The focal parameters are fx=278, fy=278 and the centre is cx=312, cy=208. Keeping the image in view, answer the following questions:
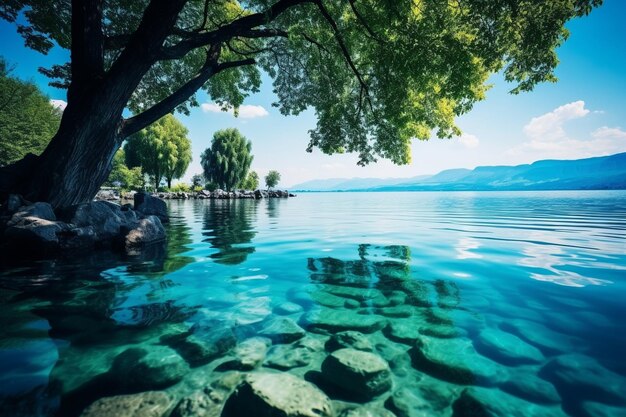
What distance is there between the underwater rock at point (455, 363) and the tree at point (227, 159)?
48008 millimetres

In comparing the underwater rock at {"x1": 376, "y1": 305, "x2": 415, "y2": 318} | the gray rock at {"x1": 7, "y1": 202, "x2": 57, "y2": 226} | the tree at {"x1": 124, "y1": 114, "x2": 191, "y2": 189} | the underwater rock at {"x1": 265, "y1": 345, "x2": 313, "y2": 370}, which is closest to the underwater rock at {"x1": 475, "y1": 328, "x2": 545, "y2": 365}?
the underwater rock at {"x1": 376, "y1": 305, "x2": 415, "y2": 318}

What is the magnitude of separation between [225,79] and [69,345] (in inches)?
569

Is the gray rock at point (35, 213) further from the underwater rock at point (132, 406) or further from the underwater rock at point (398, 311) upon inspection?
the underwater rock at point (398, 311)

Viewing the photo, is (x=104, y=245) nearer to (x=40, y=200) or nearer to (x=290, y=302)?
(x=40, y=200)

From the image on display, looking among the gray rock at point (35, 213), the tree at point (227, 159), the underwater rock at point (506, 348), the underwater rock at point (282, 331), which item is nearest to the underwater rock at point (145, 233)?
the gray rock at point (35, 213)

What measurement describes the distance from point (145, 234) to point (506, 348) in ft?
27.3

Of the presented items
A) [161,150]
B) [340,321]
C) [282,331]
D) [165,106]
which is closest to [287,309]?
[282,331]

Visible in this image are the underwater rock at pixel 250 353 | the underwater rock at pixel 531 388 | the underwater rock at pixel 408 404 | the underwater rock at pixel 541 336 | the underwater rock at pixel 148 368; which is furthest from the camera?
the underwater rock at pixel 541 336

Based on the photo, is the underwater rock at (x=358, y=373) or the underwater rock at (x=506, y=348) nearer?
the underwater rock at (x=358, y=373)

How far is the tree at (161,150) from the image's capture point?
45.3 metres

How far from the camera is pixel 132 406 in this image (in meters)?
1.73

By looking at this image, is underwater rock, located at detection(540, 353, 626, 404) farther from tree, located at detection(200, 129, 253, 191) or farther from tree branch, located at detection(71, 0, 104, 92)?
tree, located at detection(200, 129, 253, 191)

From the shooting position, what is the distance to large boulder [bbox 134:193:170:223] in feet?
44.2

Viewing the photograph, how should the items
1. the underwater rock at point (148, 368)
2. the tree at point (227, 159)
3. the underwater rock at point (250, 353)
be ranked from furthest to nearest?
the tree at point (227, 159) < the underwater rock at point (250, 353) < the underwater rock at point (148, 368)
